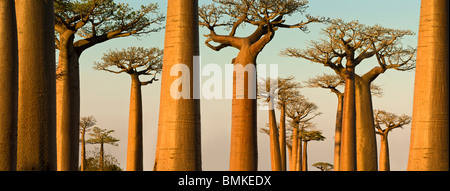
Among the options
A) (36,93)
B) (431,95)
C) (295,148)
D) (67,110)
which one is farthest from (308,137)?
(36,93)

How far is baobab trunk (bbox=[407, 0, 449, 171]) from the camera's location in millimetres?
11883

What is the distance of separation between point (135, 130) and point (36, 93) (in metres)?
12.4

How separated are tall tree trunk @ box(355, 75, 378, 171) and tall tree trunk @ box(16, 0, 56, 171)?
1479 cm

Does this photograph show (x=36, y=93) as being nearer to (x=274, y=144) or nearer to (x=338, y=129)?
(x=274, y=144)

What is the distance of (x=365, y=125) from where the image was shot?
24094mm

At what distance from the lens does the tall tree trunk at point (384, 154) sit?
103 feet

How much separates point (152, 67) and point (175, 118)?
14364 mm

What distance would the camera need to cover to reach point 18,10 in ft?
42.8

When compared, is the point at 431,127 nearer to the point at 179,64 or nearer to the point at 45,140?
the point at 179,64

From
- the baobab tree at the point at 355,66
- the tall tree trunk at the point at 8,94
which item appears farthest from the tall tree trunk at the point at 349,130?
the tall tree trunk at the point at 8,94

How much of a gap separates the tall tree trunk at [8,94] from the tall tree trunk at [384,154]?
916 inches

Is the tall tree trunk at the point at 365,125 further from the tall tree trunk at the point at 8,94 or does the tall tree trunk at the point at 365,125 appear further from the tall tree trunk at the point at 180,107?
the tall tree trunk at the point at 8,94

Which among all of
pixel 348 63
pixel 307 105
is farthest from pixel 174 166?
pixel 307 105

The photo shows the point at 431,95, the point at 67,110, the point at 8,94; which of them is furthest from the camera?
the point at 67,110
